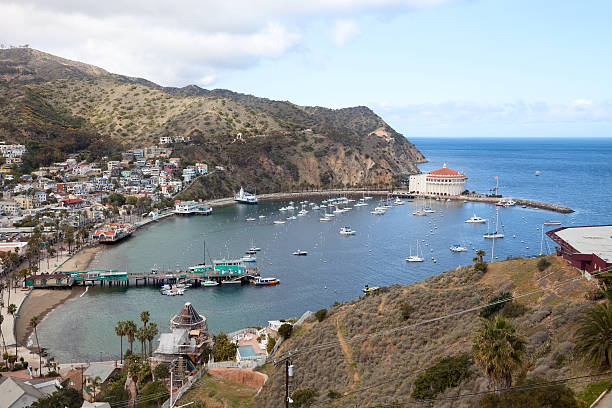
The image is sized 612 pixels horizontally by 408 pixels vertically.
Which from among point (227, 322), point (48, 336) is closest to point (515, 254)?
point (227, 322)

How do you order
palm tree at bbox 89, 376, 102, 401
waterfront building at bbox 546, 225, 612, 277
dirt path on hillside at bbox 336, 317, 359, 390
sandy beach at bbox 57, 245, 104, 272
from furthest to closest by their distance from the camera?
sandy beach at bbox 57, 245, 104, 272
palm tree at bbox 89, 376, 102, 401
dirt path on hillside at bbox 336, 317, 359, 390
waterfront building at bbox 546, 225, 612, 277

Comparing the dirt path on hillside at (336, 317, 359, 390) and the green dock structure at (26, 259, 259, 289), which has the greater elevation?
the dirt path on hillside at (336, 317, 359, 390)

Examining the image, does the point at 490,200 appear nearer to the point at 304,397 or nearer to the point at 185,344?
the point at 185,344

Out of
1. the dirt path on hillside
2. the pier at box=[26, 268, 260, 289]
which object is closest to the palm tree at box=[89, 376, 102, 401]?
the dirt path on hillside

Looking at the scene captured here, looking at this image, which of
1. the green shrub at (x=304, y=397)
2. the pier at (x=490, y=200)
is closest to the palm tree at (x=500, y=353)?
the green shrub at (x=304, y=397)

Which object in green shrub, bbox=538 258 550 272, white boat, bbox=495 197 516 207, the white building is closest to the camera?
green shrub, bbox=538 258 550 272

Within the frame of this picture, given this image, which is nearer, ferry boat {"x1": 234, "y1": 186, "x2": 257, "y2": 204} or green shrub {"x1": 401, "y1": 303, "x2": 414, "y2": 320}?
green shrub {"x1": 401, "y1": 303, "x2": 414, "y2": 320}

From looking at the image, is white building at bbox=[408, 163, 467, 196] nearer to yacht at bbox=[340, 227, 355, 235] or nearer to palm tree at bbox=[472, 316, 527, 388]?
yacht at bbox=[340, 227, 355, 235]
